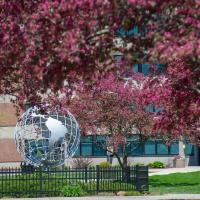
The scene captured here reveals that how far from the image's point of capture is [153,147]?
5700 centimetres

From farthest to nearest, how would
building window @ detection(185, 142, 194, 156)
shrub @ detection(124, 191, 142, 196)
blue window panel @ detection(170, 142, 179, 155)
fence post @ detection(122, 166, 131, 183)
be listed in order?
1. building window @ detection(185, 142, 194, 156)
2. blue window panel @ detection(170, 142, 179, 155)
3. fence post @ detection(122, 166, 131, 183)
4. shrub @ detection(124, 191, 142, 196)

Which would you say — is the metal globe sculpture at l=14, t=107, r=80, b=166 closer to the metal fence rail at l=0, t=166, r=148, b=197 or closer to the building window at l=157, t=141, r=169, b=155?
the metal fence rail at l=0, t=166, r=148, b=197

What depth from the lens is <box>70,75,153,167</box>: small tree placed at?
3112cm

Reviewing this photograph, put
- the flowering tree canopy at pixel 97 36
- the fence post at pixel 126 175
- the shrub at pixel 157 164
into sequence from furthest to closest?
the shrub at pixel 157 164, the fence post at pixel 126 175, the flowering tree canopy at pixel 97 36

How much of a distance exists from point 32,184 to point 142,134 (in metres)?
8.03

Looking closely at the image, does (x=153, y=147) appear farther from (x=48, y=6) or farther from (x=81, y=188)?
(x=48, y=6)

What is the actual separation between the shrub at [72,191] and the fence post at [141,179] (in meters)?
2.25

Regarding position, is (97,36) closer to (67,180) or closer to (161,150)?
(67,180)

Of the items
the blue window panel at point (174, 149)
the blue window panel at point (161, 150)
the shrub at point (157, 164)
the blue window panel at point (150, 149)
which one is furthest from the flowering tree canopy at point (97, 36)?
the blue window panel at point (174, 149)

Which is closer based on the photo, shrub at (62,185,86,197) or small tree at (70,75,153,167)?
shrub at (62,185,86,197)

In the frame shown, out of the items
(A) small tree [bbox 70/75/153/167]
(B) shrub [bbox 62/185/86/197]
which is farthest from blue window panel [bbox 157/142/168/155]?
(B) shrub [bbox 62/185/86/197]

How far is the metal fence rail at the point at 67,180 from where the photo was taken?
25.3 metres

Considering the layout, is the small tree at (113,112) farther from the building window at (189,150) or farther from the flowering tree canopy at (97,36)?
the building window at (189,150)

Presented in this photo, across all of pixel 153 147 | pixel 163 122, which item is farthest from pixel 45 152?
pixel 153 147
